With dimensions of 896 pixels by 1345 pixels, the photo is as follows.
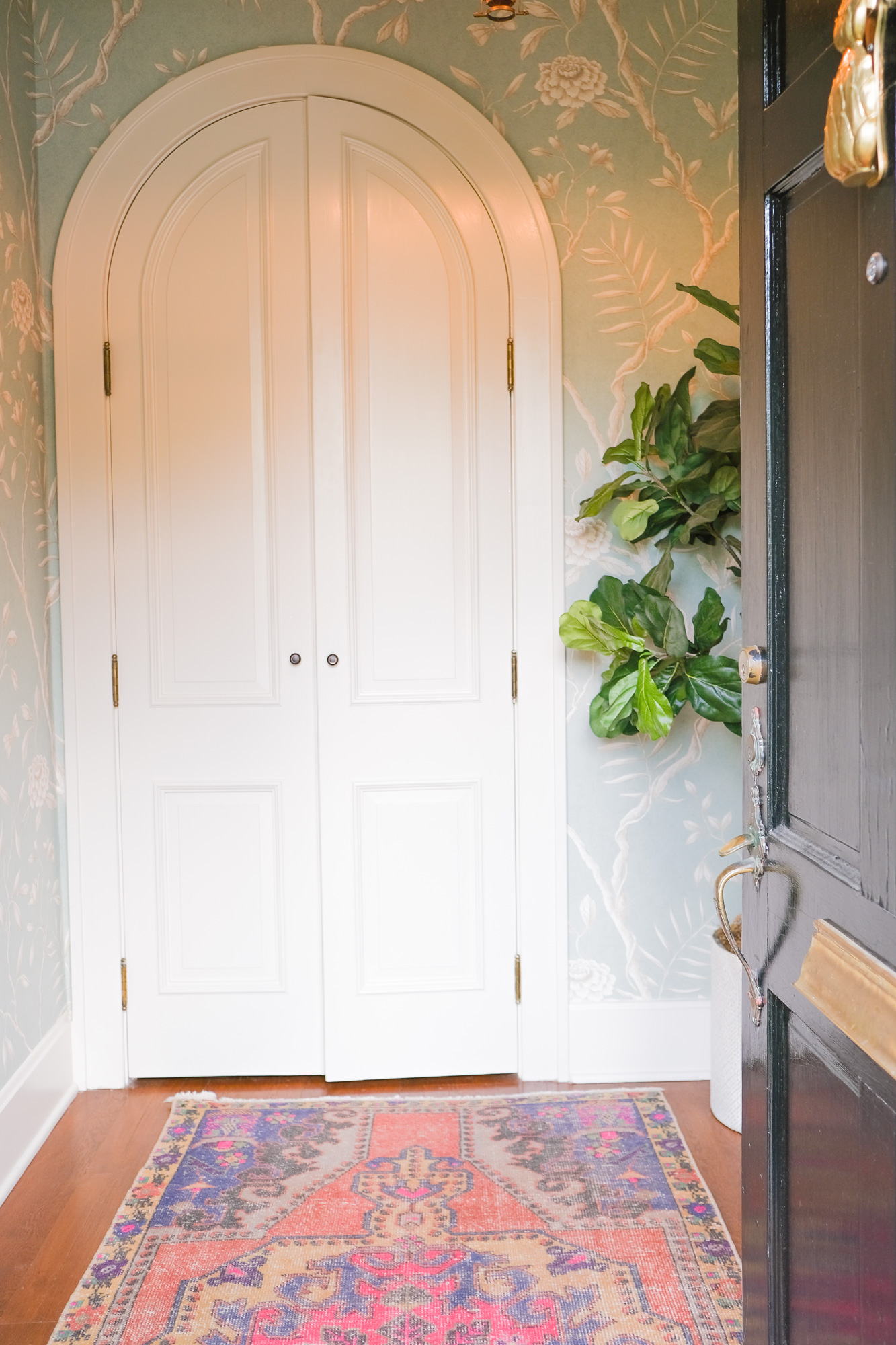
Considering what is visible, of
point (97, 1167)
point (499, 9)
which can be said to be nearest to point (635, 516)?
point (499, 9)

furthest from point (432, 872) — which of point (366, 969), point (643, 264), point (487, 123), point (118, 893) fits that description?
point (487, 123)

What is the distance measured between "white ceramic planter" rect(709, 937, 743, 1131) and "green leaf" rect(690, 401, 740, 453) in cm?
114

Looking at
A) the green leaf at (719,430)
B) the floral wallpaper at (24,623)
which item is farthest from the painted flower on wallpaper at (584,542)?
the floral wallpaper at (24,623)

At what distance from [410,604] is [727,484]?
0.84 m

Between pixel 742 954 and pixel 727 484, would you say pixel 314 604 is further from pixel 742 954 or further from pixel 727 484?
pixel 742 954

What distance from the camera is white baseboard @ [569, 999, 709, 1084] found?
9.39ft

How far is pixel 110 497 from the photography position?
9.16ft

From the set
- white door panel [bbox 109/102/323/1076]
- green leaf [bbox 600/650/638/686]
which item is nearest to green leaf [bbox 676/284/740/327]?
green leaf [bbox 600/650/638/686]

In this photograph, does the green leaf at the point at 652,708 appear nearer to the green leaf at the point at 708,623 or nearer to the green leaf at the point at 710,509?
the green leaf at the point at 708,623

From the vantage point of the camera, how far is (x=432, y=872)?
112 inches

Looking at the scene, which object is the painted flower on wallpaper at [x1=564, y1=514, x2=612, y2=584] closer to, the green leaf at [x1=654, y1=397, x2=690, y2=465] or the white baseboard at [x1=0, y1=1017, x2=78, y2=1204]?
the green leaf at [x1=654, y1=397, x2=690, y2=465]

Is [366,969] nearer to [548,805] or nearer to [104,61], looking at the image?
[548,805]

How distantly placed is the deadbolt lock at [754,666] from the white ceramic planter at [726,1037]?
1372 millimetres

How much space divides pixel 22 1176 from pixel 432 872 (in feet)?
3.79
